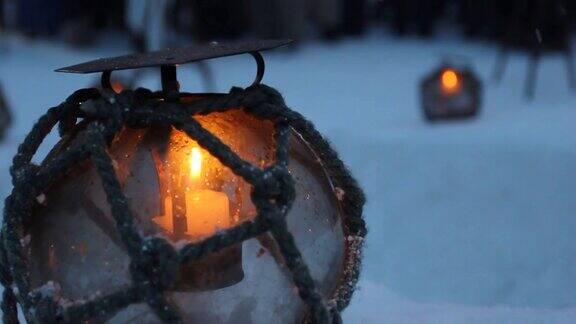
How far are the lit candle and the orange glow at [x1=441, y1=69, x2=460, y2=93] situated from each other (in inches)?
125

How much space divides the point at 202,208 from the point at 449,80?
129 inches

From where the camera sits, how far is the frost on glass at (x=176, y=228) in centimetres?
120

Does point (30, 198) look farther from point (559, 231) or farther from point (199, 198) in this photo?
point (559, 231)

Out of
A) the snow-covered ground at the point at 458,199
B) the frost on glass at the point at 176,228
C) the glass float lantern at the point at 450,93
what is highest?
the frost on glass at the point at 176,228

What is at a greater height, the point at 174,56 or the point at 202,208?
the point at 174,56

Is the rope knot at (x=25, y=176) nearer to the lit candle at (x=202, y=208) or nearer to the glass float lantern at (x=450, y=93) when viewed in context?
the lit candle at (x=202, y=208)

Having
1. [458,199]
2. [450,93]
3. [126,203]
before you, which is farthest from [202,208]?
[450,93]

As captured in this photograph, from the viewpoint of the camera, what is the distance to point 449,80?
4.31m

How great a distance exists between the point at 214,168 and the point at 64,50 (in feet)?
22.4

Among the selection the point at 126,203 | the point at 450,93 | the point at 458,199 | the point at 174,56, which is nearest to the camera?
the point at 126,203

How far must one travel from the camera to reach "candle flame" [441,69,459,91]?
428 centimetres

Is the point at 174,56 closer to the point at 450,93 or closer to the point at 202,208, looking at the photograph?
the point at 202,208

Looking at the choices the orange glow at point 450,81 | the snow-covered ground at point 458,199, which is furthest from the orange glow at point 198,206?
the orange glow at point 450,81

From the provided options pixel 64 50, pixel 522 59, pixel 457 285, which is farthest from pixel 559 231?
pixel 64 50
